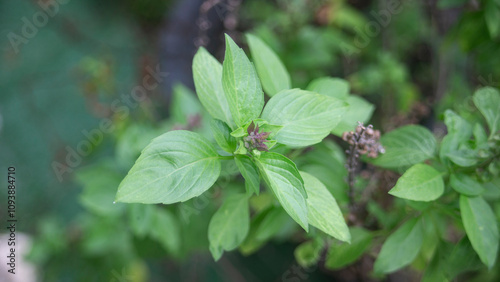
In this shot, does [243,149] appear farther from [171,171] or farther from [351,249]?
[351,249]

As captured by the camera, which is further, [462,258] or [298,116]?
→ [462,258]

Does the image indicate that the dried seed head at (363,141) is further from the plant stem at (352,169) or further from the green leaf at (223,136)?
the green leaf at (223,136)

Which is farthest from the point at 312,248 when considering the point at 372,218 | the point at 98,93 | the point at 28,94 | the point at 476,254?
the point at 28,94

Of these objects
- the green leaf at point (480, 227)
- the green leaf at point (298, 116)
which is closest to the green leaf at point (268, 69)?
the green leaf at point (298, 116)

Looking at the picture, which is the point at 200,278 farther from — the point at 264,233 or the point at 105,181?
the point at 264,233

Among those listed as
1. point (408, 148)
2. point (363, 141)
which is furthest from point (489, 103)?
point (363, 141)

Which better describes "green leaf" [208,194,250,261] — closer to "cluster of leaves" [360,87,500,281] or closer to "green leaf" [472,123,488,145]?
"cluster of leaves" [360,87,500,281]

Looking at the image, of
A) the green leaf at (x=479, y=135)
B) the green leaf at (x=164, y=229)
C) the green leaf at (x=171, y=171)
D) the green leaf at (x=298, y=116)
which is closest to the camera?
the green leaf at (x=171, y=171)

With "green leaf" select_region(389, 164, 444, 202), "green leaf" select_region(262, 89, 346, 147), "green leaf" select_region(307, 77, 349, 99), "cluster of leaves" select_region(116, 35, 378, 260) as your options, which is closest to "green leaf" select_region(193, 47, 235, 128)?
"cluster of leaves" select_region(116, 35, 378, 260)
